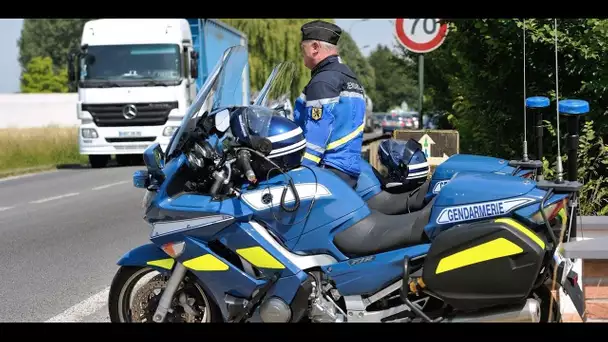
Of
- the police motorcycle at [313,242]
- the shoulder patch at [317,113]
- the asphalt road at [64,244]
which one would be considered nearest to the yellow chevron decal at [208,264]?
the police motorcycle at [313,242]

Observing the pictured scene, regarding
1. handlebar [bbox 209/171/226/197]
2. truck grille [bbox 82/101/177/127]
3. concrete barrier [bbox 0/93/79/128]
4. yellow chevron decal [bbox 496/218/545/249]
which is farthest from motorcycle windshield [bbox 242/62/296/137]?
concrete barrier [bbox 0/93/79/128]

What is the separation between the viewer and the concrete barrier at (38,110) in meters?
61.9

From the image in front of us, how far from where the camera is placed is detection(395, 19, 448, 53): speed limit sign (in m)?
9.14

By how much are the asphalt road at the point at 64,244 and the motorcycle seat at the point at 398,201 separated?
6.54ft

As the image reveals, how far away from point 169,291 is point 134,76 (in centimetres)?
1513

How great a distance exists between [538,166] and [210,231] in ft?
8.30

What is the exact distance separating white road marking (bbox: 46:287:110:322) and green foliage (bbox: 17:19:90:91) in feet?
300

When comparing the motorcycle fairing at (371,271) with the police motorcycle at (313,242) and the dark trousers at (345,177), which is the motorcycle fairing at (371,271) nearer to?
the police motorcycle at (313,242)

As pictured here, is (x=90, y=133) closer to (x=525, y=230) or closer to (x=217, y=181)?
(x=217, y=181)

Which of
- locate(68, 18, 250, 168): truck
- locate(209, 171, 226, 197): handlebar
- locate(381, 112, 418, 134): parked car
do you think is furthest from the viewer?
locate(381, 112, 418, 134): parked car

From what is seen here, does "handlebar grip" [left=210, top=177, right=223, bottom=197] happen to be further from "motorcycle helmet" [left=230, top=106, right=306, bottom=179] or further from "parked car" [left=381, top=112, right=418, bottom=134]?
"parked car" [left=381, top=112, right=418, bottom=134]

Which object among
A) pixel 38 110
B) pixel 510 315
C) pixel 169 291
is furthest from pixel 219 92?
Result: pixel 38 110

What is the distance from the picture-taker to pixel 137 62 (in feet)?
61.6
